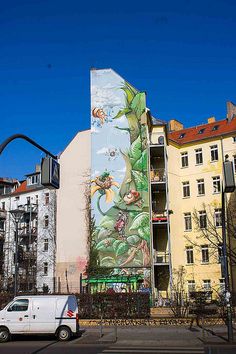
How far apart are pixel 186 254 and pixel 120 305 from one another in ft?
70.0

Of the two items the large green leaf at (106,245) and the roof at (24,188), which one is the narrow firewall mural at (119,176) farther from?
the roof at (24,188)

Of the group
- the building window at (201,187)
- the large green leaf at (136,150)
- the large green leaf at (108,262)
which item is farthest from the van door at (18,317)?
the building window at (201,187)

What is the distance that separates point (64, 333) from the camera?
22172mm

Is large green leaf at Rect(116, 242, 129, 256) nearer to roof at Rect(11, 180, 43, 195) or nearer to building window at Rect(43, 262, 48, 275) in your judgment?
building window at Rect(43, 262, 48, 275)

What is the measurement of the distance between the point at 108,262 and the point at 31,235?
24.5m

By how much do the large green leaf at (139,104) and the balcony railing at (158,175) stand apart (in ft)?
18.5

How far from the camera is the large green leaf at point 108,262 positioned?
42.7 metres

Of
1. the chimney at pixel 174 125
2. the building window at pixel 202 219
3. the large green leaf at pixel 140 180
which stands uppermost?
the chimney at pixel 174 125

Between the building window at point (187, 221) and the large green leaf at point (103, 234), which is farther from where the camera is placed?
the building window at point (187, 221)

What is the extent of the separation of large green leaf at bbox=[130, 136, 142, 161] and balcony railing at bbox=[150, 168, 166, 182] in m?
2.46

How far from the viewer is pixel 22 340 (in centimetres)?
2314

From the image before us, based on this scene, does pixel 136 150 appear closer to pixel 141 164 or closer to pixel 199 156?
pixel 141 164

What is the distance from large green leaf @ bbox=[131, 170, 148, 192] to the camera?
146 ft

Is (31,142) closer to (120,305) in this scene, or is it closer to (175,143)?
(120,305)
